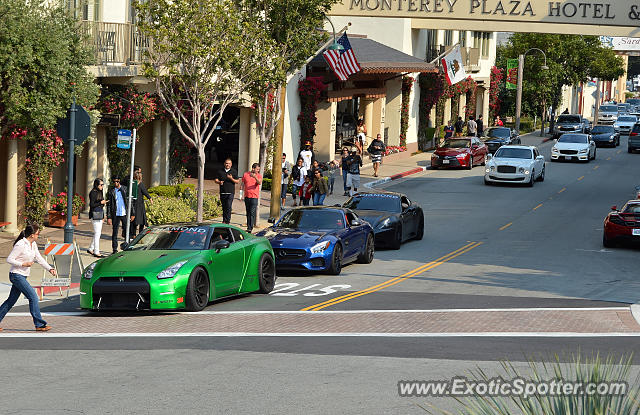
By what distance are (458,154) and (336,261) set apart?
28.3m

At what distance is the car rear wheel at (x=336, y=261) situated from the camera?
20344 millimetres

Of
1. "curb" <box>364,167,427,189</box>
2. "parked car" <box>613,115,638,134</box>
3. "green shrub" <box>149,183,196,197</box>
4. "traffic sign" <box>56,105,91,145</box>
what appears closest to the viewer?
"traffic sign" <box>56,105,91,145</box>

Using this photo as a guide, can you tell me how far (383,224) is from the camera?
24.5 m

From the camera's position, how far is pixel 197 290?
15672 mm

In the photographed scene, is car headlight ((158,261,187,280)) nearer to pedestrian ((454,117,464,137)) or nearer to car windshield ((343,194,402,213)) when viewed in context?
car windshield ((343,194,402,213))

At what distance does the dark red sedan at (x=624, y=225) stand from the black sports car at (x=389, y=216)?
Answer: 199 inches

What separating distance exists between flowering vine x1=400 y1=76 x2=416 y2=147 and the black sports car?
2793 cm

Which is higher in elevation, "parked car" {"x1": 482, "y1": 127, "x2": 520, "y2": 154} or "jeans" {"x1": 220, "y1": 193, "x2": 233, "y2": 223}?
"parked car" {"x1": 482, "y1": 127, "x2": 520, "y2": 154}

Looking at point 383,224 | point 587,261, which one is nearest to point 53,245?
point 383,224

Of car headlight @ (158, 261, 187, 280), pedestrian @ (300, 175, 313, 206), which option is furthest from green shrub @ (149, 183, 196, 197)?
car headlight @ (158, 261, 187, 280)

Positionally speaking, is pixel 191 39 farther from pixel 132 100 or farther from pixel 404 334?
pixel 404 334

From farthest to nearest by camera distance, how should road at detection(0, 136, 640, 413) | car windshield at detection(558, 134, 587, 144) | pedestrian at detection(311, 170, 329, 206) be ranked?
car windshield at detection(558, 134, 587, 144)
pedestrian at detection(311, 170, 329, 206)
road at detection(0, 136, 640, 413)

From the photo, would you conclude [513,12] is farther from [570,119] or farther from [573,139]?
[570,119]

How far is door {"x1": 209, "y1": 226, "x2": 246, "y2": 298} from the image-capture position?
1620 cm
